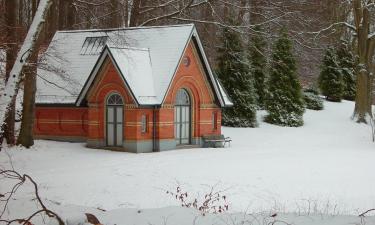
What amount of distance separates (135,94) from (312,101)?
65.2 ft

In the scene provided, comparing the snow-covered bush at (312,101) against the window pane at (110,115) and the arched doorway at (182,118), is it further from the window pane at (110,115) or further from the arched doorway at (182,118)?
the window pane at (110,115)

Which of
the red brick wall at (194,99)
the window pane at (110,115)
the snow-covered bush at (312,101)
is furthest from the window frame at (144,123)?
the snow-covered bush at (312,101)

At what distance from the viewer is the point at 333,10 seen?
3922cm

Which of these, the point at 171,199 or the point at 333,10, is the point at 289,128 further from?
the point at 171,199

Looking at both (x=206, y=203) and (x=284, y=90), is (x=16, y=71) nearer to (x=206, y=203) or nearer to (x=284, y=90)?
(x=206, y=203)

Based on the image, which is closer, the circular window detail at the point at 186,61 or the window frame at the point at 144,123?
the window frame at the point at 144,123

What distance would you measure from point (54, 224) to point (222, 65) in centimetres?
2735

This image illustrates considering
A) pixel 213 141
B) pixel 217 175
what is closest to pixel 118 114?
pixel 213 141

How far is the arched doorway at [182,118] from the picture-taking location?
25.3 m

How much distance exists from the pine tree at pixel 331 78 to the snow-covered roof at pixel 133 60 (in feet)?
55.4

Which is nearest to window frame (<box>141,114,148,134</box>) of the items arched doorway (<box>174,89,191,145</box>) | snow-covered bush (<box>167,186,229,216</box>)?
arched doorway (<box>174,89,191,145</box>)

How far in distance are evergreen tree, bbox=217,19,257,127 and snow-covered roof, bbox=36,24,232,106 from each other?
5.48m

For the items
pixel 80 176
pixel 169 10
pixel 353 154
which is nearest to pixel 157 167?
pixel 80 176

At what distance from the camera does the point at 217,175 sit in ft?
56.0
